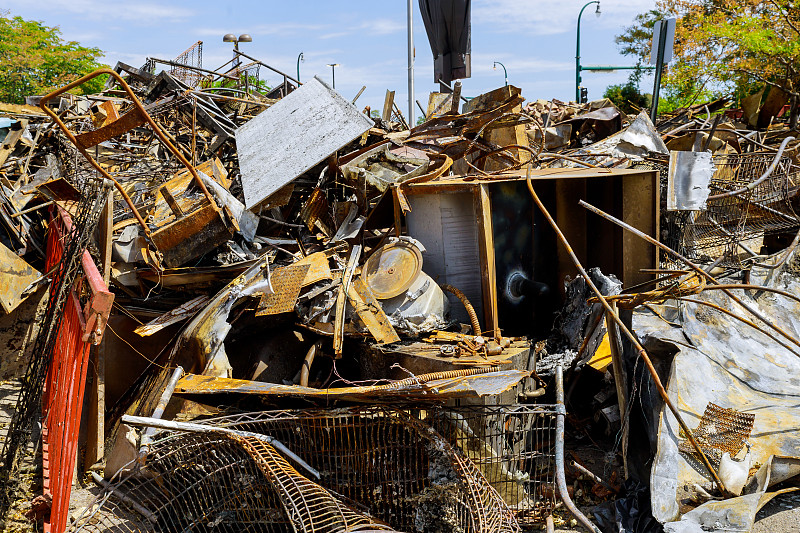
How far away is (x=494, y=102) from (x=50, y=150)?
505 cm

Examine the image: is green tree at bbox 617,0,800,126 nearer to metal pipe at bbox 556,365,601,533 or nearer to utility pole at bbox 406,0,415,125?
utility pole at bbox 406,0,415,125

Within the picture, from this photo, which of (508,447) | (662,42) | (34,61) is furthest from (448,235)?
(34,61)

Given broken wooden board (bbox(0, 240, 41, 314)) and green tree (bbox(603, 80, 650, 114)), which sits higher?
green tree (bbox(603, 80, 650, 114))

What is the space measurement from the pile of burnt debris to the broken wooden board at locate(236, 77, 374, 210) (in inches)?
1.1

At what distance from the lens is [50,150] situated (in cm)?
764

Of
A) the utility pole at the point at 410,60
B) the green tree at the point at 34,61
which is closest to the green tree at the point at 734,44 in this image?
the utility pole at the point at 410,60

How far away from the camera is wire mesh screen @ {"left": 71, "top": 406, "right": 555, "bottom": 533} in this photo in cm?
346

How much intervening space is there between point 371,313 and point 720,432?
89.6 inches

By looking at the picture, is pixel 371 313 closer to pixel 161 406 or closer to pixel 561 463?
pixel 161 406

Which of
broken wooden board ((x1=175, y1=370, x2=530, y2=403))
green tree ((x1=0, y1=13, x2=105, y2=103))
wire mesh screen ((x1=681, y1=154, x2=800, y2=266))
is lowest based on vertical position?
broken wooden board ((x1=175, y1=370, x2=530, y2=403))

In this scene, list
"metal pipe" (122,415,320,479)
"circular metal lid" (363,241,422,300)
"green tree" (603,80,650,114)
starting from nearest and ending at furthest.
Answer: "metal pipe" (122,415,320,479), "circular metal lid" (363,241,422,300), "green tree" (603,80,650,114)

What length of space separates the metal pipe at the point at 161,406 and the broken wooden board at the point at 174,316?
0.52 m

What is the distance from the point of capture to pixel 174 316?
16.1 ft

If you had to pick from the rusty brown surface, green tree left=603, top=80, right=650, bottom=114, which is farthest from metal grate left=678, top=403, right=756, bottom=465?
green tree left=603, top=80, right=650, bottom=114
